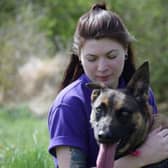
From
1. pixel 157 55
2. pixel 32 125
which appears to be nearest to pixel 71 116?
pixel 32 125

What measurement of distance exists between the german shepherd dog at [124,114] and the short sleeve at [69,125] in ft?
0.53

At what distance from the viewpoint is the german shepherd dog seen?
4270 mm

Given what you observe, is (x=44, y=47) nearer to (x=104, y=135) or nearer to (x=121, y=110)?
(x=121, y=110)

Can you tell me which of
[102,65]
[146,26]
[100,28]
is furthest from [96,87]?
[146,26]

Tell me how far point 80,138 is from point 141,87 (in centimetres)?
62

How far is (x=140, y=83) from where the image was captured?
4.46m

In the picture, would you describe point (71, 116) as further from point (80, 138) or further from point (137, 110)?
→ point (137, 110)

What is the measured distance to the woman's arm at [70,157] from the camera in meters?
4.54

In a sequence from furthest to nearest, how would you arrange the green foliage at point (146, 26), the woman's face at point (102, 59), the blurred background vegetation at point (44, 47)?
1. the blurred background vegetation at point (44, 47)
2. the green foliage at point (146, 26)
3. the woman's face at point (102, 59)

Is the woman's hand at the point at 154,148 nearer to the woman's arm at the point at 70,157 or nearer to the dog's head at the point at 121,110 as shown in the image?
the dog's head at the point at 121,110

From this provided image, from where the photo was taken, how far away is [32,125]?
12.5m

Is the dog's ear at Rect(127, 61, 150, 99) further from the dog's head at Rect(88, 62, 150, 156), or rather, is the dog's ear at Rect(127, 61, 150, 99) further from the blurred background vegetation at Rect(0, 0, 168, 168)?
the blurred background vegetation at Rect(0, 0, 168, 168)

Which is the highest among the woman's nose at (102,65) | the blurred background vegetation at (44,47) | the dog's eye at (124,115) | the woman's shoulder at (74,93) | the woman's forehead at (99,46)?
the woman's forehead at (99,46)

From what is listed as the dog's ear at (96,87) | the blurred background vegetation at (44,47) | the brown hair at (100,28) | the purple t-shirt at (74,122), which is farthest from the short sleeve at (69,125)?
the blurred background vegetation at (44,47)
